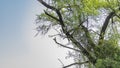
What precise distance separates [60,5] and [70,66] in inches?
111

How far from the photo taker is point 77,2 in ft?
49.6

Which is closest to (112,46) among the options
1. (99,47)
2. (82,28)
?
(99,47)

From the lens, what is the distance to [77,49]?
15961 mm

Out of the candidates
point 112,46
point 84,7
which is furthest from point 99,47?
point 84,7

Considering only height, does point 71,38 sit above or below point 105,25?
above

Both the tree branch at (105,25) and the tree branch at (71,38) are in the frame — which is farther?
the tree branch at (105,25)

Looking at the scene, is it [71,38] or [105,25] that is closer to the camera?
[71,38]

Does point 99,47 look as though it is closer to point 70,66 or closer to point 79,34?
point 79,34

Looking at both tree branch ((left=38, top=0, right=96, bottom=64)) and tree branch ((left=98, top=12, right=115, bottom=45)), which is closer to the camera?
tree branch ((left=38, top=0, right=96, bottom=64))

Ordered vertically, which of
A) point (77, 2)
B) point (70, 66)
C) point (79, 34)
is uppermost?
point (77, 2)

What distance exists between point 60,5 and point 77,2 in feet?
2.16

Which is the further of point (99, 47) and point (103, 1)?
point (103, 1)

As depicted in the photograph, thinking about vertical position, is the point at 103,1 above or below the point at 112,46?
above

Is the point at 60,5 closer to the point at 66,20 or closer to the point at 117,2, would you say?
the point at 66,20
